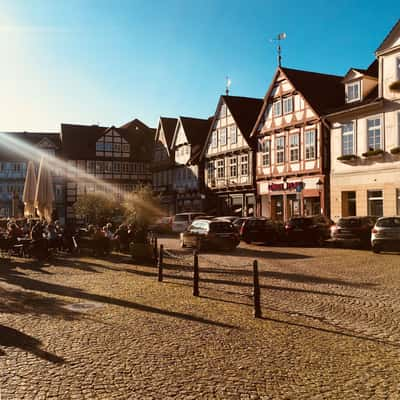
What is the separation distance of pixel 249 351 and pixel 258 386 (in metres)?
1.28

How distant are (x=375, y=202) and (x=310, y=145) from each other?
21.4 feet

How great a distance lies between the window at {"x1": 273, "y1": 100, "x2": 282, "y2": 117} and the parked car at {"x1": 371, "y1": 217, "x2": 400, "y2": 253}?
1847cm

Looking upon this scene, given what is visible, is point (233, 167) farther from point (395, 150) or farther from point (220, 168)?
point (395, 150)

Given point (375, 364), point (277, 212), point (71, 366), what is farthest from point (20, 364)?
point (277, 212)

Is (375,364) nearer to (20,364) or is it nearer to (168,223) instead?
(20,364)

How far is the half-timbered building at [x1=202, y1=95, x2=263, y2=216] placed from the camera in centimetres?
4059

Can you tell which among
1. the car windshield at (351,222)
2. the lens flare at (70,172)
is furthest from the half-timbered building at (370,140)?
the lens flare at (70,172)

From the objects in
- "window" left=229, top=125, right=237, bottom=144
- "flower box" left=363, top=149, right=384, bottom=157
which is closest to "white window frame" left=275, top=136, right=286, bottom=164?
"window" left=229, top=125, right=237, bottom=144

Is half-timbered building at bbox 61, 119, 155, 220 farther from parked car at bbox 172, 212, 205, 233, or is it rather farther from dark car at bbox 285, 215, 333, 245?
dark car at bbox 285, 215, 333, 245

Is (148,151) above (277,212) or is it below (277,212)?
above

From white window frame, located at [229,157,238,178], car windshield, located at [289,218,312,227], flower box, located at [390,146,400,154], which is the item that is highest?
white window frame, located at [229,157,238,178]

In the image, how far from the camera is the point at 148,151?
6238cm

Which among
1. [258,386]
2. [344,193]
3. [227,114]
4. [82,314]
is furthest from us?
[227,114]

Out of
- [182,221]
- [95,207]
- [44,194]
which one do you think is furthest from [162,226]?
[44,194]
